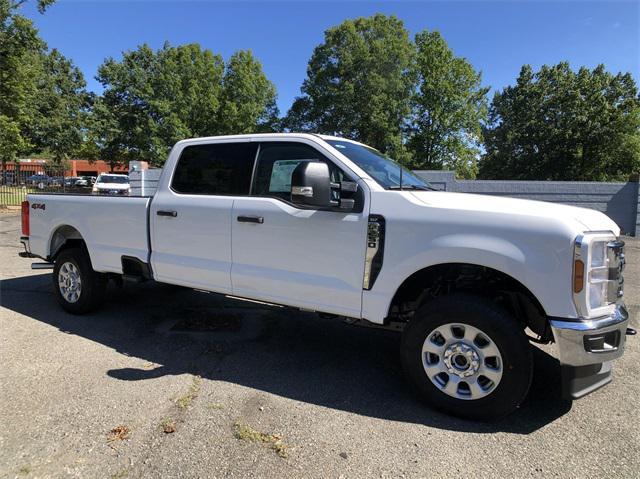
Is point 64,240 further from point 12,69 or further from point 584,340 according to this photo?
point 12,69

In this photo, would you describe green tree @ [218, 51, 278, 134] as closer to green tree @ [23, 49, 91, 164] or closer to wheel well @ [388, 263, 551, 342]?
green tree @ [23, 49, 91, 164]

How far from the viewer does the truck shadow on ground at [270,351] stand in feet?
11.3

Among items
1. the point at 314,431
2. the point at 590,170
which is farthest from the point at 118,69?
the point at 314,431

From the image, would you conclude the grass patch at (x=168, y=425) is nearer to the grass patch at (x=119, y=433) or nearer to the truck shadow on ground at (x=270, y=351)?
the grass patch at (x=119, y=433)

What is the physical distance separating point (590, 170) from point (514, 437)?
4283 centimetres

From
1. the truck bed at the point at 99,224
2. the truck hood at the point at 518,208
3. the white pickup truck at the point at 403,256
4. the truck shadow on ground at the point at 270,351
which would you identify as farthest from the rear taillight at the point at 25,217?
the truck hood at the point at 518,208

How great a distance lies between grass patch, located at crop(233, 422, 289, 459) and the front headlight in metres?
2.06

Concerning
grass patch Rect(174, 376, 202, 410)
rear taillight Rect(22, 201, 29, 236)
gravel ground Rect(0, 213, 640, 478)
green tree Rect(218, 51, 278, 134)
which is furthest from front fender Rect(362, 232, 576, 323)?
green tree Rect(218, 51, 278, 134)

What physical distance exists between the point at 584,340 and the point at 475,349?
67 centimetres

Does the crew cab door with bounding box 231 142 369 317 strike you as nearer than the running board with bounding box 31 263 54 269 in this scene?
Yes

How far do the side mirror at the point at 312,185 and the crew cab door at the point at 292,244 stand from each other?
0.23 metres

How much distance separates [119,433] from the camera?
3.02 m

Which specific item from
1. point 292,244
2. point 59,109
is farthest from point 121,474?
point 59,109

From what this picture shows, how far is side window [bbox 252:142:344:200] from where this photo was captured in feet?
13.3
